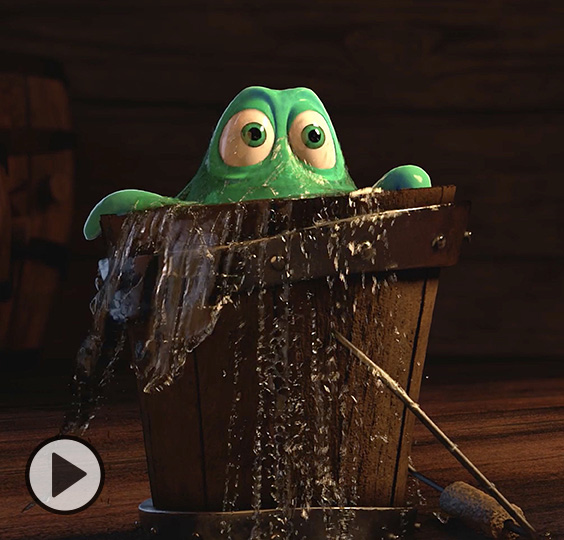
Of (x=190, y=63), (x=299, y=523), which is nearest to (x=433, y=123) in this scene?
(x=190, y=63)

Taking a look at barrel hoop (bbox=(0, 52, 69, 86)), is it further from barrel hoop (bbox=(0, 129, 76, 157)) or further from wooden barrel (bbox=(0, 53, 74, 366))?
barrel hoop (bbox=(0, 129, 76, 157))

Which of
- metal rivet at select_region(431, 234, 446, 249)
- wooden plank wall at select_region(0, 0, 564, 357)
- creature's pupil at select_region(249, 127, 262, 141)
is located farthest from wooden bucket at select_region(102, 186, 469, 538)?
wooden plank wall at select_region(0, 0, 564, 357)

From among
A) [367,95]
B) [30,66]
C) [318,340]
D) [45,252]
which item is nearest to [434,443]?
[318,340]

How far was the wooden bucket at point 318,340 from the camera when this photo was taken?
91 centimetres

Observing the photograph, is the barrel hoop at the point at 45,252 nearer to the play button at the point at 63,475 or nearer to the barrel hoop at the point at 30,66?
the barrel hoop at the point at 30,66

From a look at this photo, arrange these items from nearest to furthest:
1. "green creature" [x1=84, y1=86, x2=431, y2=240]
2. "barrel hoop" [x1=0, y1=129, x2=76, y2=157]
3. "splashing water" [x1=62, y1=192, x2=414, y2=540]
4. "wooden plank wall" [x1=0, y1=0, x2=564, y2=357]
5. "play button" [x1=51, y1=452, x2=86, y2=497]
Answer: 1. "splashing water" [x1=62, y1=192, x2=414, y2=540]
2. "green creature" [x1=84, y1=86, x2=431, y2=240]
3. "play button" [x1=51, y1=452, x2=86, y2=497]
4. "barrel hoop" [x1=0, y1=129, x2=76, y2=157]
5. "wooden plank wall" [x1=0, y1=0, x2=564, y2=357]

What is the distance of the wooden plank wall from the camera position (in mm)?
2422

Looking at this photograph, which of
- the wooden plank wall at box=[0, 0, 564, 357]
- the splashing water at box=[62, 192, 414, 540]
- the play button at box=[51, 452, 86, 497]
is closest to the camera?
the splashing water at box=[62, 192, 414, 540]

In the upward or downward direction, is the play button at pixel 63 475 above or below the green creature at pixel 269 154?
below

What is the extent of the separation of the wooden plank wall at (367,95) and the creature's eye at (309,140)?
4.55ft

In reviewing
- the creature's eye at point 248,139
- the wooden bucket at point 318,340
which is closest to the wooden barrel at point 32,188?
the creature's eye at point 248,139

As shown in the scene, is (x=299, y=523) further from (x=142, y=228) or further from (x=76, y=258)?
(x=76, y=258)

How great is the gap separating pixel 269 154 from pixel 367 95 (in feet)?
4.84

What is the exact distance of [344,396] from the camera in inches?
38.5
